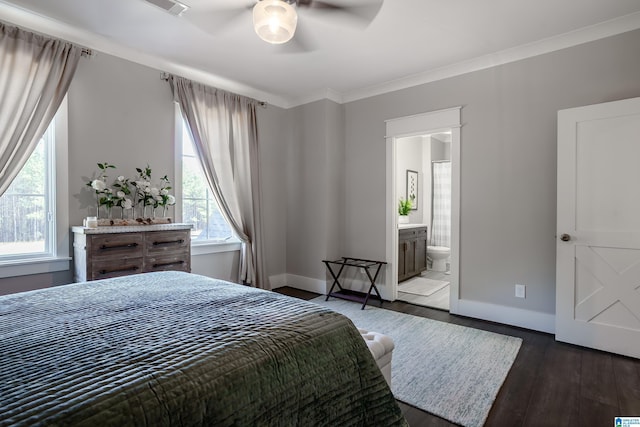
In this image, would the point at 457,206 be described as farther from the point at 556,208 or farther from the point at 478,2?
the point at 478,2

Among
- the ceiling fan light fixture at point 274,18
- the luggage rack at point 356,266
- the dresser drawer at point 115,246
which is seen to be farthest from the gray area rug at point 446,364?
the ceiling fan light fixture at point 274,18

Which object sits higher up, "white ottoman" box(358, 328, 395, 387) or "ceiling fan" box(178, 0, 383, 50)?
"ceiling fan" box(178, 0, 383, 50)

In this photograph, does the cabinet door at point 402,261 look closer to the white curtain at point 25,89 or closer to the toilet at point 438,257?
the toilet at point 438,257

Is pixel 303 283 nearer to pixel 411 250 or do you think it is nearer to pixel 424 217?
pixel 411 250

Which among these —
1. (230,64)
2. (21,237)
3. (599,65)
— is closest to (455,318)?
(599,65)

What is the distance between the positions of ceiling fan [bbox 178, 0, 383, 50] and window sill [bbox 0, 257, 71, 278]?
2232mm

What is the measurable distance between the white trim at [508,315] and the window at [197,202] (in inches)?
110

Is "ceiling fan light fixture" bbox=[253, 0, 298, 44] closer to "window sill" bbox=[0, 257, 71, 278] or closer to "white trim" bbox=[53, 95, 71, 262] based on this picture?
"white trim" bbox=[53, 95, 71, 262]

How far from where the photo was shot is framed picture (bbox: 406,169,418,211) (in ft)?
20.1

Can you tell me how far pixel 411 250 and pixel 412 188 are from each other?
4.77 feet

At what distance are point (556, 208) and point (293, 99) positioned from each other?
3339mm

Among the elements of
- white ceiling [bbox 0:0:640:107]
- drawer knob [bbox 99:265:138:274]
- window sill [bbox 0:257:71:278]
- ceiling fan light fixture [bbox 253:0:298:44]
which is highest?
white ceiling [bbox 0:0:640:107]

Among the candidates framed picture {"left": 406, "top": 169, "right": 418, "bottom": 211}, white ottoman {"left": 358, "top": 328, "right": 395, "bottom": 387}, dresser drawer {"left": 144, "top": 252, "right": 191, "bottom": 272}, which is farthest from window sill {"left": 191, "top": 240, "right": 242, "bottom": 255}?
framed picture {"left": 406, "top": 169, "right": 418, "bottom": 211}

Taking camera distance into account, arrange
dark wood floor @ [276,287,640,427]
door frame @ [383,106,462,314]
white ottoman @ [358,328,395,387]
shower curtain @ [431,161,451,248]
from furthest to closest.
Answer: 1. shower curtain @ [431,161,451,248]
2. door frame @ [383,106,462,314]
3. dark wood floor @ [276,287,640,427]
4. white ottoman @ [358,328,395,387]
